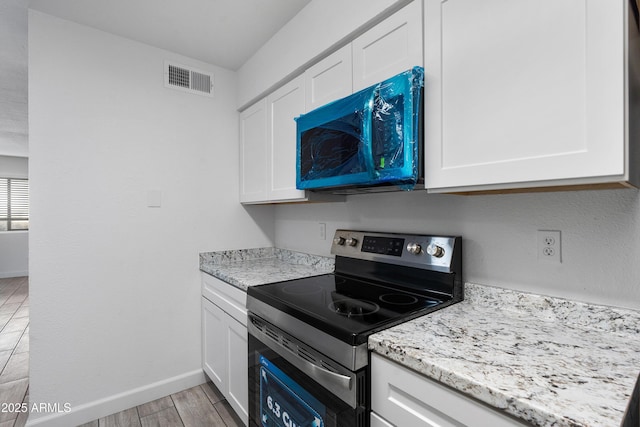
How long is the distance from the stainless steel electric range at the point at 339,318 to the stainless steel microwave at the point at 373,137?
0.41 metres

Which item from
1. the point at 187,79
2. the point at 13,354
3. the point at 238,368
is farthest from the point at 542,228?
the point at 13,354

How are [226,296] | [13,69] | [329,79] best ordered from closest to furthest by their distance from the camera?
1. [329,79]
2. [226,296]
3. [13,69]

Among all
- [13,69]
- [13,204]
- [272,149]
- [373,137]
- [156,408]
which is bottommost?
[156,408]

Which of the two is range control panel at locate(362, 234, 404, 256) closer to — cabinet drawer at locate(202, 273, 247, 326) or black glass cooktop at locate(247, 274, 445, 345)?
black glass cooktop at locate(247, 274, 445, 345)

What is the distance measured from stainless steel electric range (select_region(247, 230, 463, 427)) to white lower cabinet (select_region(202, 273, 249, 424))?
17 cm

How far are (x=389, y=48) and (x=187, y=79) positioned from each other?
5.40 feet

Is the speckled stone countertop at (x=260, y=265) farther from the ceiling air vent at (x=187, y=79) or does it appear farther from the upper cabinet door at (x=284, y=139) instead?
the ceiling air vent at (x=187, y=79)

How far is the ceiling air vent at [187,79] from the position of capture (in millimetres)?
2215

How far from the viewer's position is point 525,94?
0.90 meters

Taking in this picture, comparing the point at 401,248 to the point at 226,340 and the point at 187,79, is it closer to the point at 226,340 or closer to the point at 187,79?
the point at 226,340

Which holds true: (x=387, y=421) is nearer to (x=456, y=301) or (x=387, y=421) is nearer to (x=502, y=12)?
(x=456, y=301)

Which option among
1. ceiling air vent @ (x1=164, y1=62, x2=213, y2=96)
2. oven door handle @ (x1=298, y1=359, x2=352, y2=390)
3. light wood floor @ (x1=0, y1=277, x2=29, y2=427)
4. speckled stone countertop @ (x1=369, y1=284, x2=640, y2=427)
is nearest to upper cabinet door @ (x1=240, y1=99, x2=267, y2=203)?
ceiling air vent @ (x1=164, y1=62, x2=213, y2=96)

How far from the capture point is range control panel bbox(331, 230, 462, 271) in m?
1.34

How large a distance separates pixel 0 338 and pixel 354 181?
3.92 metres
